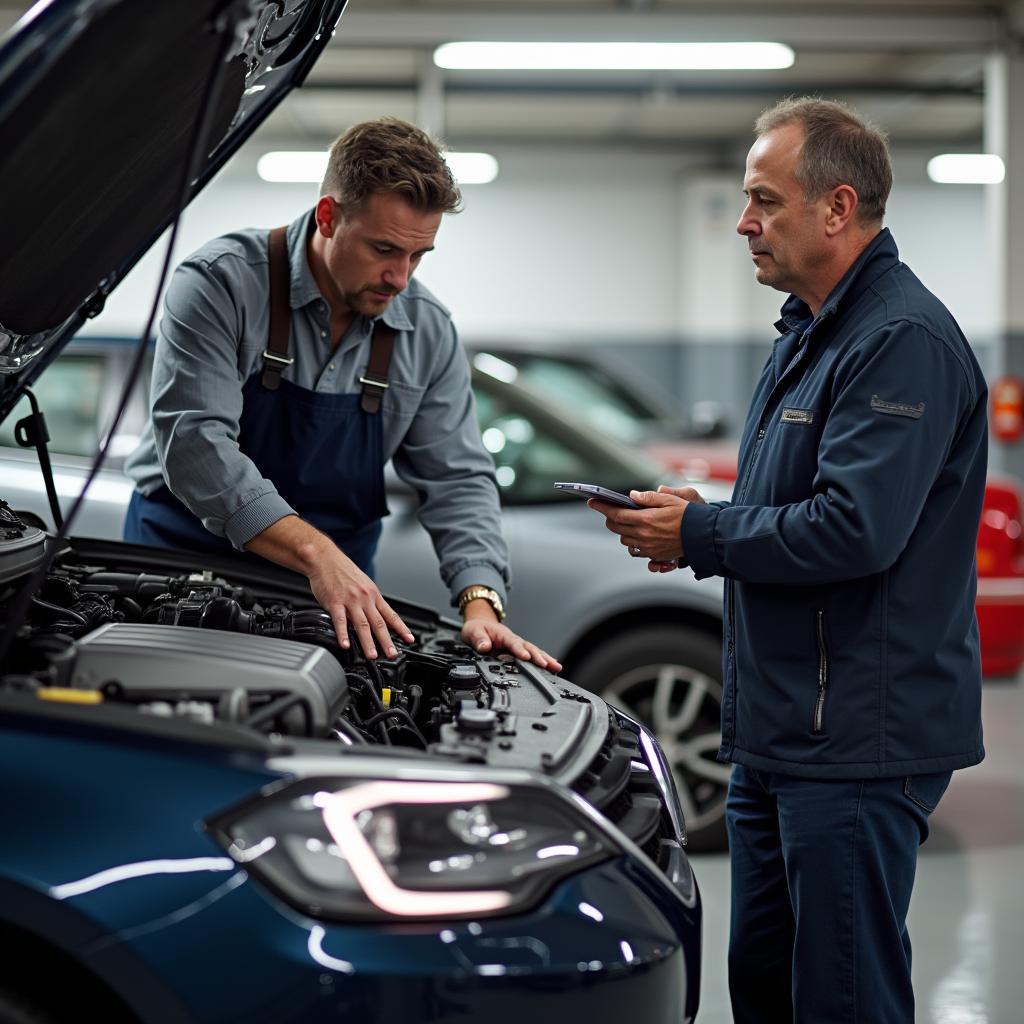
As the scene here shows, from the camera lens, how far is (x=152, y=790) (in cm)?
133

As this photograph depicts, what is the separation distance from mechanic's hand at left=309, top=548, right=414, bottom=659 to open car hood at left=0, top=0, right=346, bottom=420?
62 centimetres

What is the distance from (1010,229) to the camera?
27.0 ft

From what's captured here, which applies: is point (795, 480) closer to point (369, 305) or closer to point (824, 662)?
point (824, 662)

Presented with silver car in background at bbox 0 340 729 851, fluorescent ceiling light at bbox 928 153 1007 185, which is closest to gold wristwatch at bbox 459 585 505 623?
silver car in background at bbox 0 340 729 851

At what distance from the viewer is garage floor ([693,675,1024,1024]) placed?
9.03ft

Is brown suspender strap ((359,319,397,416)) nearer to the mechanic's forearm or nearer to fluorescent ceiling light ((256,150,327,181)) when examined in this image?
the mechanic's forearm

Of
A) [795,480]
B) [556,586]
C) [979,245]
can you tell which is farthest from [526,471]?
[979,245]

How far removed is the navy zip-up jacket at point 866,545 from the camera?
1.77 meters

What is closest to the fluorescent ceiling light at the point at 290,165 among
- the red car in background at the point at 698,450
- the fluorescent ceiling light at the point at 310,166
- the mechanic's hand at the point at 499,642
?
the fluorescent ceiling light at the point at 310,166

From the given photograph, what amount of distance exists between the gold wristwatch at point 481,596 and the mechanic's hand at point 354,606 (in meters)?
0.29

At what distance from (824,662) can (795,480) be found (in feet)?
0.90

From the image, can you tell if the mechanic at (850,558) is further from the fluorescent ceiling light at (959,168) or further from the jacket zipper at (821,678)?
the fluorescent ceiling light at (959,168)

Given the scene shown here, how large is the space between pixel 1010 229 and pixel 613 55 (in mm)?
2818

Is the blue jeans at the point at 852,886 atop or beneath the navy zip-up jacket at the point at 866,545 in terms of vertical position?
beneath
